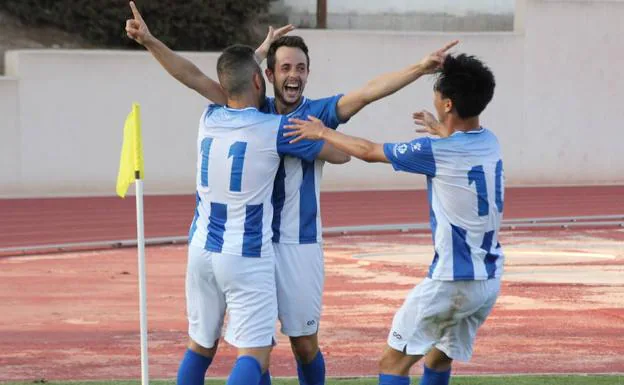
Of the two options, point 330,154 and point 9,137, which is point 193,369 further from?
point 9,137

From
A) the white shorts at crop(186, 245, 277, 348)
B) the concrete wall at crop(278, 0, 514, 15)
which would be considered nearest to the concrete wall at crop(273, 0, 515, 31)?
the concrete wall at crop(278, 0, 514, 15)

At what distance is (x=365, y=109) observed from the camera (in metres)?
24.6

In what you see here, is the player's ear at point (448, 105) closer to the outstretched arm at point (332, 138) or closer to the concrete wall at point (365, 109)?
the outstretched arm at point (332, 138)

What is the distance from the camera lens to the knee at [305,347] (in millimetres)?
7023

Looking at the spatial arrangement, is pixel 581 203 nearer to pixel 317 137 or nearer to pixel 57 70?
pixel 57 70

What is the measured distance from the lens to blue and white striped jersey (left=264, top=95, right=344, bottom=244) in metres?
6.85

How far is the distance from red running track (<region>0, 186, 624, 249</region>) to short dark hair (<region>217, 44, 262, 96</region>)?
10901 mm

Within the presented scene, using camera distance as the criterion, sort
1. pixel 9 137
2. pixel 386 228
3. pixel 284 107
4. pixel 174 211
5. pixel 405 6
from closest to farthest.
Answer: pixel 284 107, pixel 386 228, pixel 174 211, pixel 9 137, pixel 405 6

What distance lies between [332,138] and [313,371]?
1.43 m

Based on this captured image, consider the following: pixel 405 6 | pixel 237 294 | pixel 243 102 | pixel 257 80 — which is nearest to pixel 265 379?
pixel 237 294

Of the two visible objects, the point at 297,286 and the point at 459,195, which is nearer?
the point at 459,195

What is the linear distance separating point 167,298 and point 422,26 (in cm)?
1552

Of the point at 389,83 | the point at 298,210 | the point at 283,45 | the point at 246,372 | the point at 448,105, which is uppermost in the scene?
the point at 283,45

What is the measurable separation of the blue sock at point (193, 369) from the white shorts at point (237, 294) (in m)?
0.17
